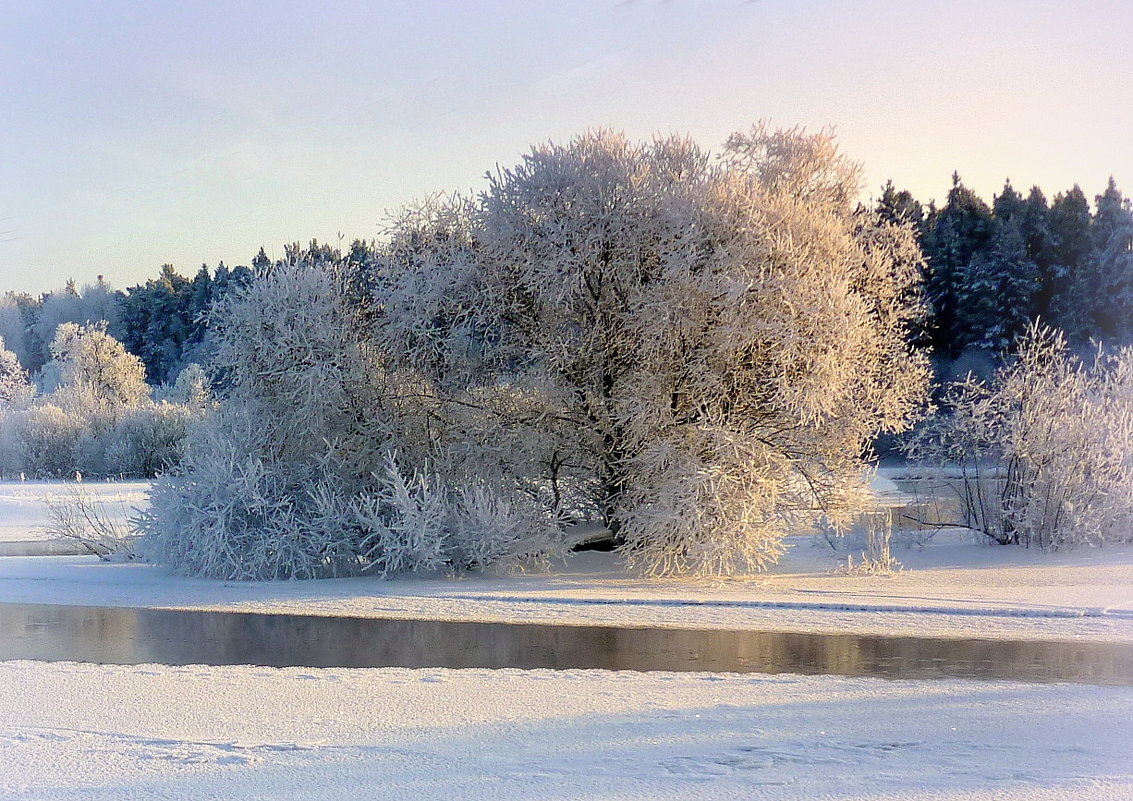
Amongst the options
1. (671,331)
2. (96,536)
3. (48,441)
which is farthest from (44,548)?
(48,441)

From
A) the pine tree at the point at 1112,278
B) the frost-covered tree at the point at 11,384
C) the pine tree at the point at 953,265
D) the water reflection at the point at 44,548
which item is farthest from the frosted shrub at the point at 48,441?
the pine tree at the point at 1112,278

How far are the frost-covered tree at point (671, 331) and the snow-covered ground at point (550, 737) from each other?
691cm

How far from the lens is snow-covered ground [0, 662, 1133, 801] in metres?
6.09

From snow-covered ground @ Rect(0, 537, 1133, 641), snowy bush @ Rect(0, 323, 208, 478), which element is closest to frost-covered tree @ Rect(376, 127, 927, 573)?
snow-covered ground @ Rect(0, 537, 1133, 641)

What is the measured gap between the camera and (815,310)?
50.1ft

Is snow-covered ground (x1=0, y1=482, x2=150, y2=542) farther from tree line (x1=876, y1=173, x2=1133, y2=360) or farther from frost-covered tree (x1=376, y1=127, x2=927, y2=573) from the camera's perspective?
tree line (x1=876, y1=173, x2=1133, y2=360)

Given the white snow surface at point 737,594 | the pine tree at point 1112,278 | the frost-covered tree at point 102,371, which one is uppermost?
the pine tree at point 1112,278

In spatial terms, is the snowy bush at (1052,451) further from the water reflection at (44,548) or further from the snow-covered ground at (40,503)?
the water reflection at (44,548)

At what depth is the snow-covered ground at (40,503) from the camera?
Answer: 25.0 meters

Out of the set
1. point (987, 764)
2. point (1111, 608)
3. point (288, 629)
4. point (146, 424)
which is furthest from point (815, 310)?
point (146, 424)

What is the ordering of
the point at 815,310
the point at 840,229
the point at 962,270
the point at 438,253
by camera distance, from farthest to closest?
the point at 962,270 → the point at 438,253 → the point at 840,229 → the point at 815,310

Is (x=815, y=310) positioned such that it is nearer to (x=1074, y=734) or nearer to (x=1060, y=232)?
(x=1074, y=734)

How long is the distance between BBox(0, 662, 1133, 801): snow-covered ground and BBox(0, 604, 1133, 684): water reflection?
2.14 ft

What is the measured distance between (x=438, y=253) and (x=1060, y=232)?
41000 mm
